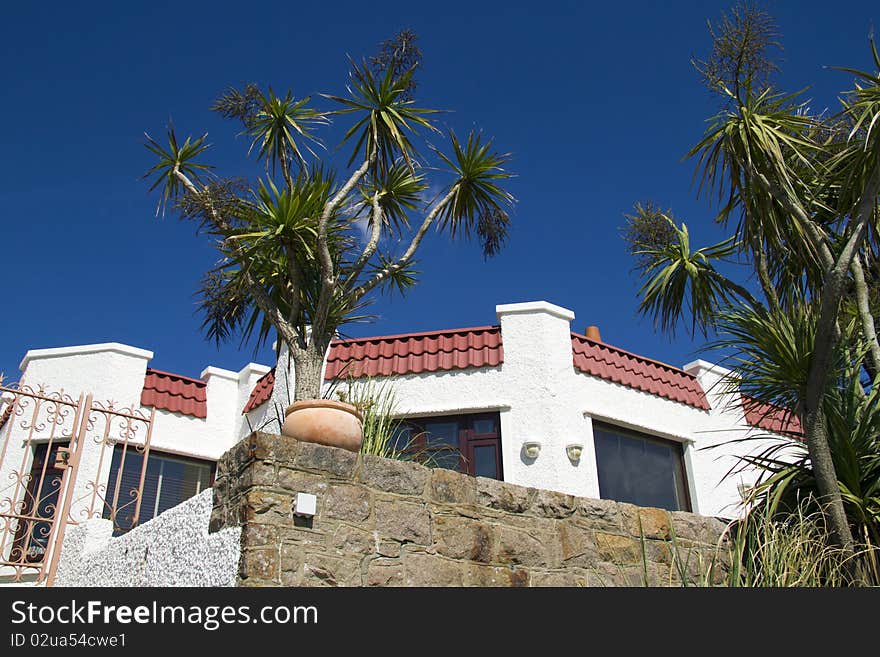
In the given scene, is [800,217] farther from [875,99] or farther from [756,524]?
[756,524]

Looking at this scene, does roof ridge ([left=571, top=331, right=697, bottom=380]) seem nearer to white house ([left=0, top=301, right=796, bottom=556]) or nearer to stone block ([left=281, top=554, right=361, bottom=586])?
white house ([left=0, top=301, right=796, bottom=556])

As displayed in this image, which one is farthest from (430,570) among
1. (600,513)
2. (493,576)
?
(600,513)

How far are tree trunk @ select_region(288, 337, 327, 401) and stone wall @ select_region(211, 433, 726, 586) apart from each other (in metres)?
1.32

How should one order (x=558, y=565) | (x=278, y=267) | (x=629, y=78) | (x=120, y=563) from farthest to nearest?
(x=629, y=78) < (x=278, y=267) < (x=120, y=563) < (x=558, y=565)

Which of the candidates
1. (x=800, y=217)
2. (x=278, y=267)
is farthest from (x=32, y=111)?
(x=800, y=217)

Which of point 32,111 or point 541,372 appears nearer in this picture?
point 32,111

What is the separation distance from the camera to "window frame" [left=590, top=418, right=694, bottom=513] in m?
10.8

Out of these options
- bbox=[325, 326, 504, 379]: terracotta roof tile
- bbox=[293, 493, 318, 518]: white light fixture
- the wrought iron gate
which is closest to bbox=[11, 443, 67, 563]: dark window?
the wrought iron gate

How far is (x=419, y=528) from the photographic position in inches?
198

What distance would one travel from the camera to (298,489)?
15.1 feet

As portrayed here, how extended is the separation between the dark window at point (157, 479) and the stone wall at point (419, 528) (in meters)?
6.61

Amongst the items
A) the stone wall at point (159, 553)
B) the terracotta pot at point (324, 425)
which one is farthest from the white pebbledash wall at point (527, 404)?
the terracotta pot at point (324, 425)

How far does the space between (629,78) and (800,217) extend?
4.55 metres
